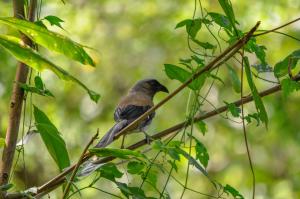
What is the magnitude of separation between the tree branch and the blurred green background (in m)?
6.95

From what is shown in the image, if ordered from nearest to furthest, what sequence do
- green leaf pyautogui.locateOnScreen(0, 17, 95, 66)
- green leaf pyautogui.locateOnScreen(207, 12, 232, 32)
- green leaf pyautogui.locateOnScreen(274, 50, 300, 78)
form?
green leaf pyautogui.locateOnScreen(0, 17, 95, 66) < green leaf pyautogui.locateOnScreen(207, 12, 232, 32) < green leaf pyautogui.locateOnScreen(274, 50, 300, 78)

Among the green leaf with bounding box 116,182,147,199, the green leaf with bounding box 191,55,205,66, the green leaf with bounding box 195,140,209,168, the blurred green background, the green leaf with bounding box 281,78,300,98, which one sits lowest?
the green leaf with bounding box 116,182,147,199

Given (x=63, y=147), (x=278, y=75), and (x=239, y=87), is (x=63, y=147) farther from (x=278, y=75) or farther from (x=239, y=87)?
(x=278, y=75)

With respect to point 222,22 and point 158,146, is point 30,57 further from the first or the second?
point 222,22

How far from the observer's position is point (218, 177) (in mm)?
10719

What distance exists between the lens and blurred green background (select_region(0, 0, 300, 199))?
9.55 metres

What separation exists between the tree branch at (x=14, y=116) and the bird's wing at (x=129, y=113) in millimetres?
3465

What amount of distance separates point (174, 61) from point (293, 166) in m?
2.62

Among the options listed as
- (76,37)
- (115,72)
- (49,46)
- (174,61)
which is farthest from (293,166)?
(49,46)

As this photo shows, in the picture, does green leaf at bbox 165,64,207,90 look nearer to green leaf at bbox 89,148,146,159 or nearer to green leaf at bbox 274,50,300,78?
green leaf at bbox 274,50,300,78

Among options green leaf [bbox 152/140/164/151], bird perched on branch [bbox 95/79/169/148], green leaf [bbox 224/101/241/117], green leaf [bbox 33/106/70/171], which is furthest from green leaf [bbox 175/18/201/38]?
bird perched on branch [bbox 95/79/169/148]

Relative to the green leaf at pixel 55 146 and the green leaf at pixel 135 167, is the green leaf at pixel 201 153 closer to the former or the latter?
the green leaf at pixel 135 167

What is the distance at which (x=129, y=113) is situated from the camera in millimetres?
5828

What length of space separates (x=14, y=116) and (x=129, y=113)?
12.3 ft
